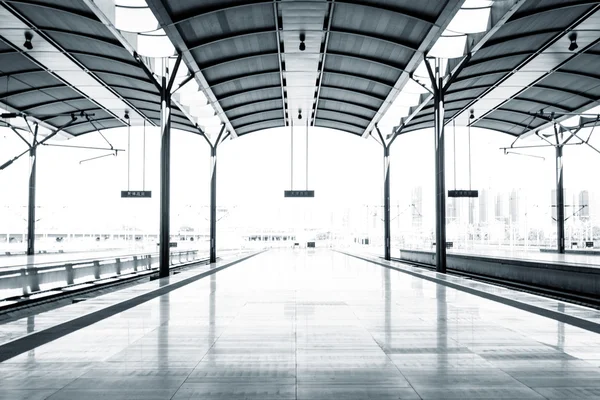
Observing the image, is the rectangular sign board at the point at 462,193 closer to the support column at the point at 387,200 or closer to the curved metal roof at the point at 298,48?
the support column at the point at 387,200

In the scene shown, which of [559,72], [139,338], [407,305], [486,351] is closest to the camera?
[486,351]

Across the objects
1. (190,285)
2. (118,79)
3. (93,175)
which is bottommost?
(190,285)

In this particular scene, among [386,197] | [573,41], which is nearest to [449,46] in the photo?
[573,41]

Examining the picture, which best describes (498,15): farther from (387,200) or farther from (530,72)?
(387,200)

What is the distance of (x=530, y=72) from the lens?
2327cm

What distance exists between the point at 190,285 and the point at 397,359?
33.2 feet

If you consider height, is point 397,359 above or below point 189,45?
below

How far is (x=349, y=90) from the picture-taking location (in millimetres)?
27125

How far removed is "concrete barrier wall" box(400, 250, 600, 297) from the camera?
16234 mm

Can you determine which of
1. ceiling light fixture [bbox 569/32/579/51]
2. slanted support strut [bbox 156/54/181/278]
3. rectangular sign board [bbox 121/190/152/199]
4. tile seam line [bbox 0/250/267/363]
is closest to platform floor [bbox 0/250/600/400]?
tile seam line [bbox 0/250/267/363]

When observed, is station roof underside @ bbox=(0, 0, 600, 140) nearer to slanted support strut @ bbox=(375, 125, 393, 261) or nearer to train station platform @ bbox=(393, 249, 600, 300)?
slanted support strut @ bbox=(375, 125, 393, 261)

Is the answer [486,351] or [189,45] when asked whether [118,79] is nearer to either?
[189,45]

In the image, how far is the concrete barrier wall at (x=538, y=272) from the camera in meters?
16.2

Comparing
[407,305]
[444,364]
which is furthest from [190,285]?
[444,364]
